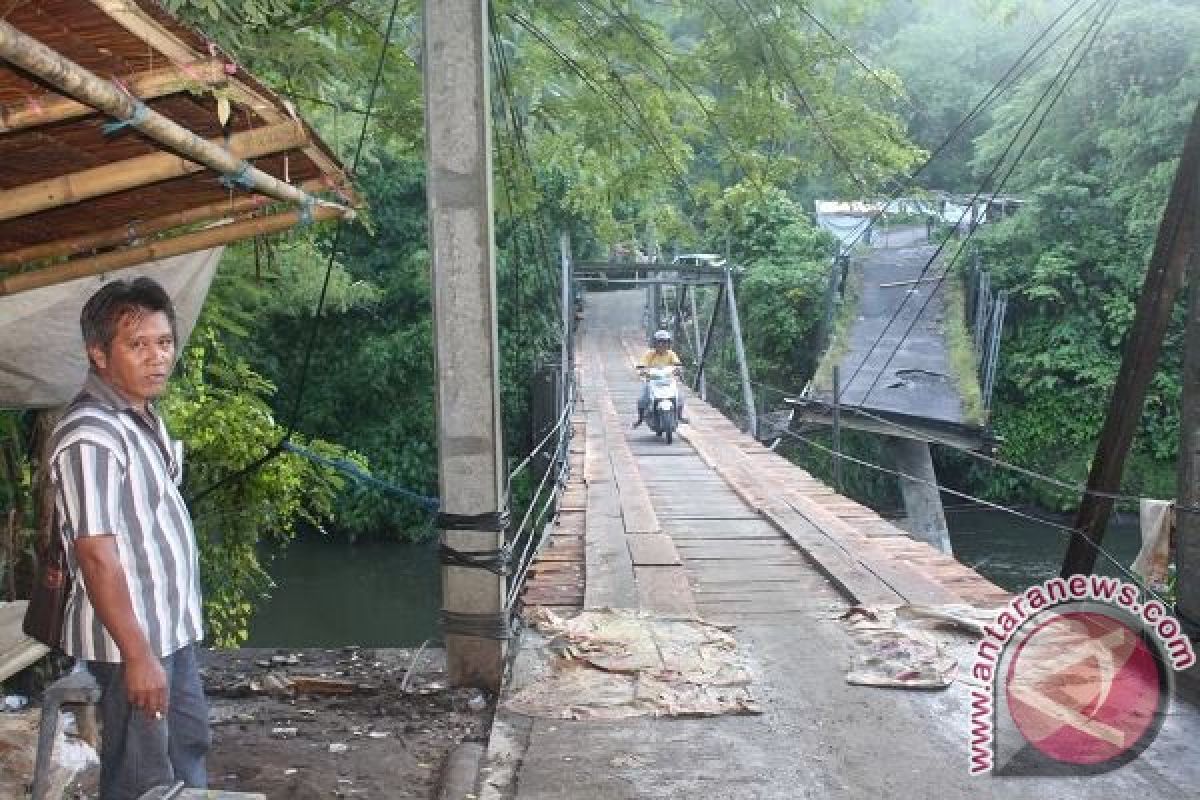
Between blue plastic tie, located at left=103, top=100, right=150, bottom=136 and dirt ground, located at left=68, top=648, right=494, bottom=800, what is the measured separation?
172cm

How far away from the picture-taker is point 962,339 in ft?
50.2

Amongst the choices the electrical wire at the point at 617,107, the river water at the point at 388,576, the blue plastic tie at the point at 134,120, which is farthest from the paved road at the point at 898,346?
the blue plastic tie at the point at 134,120

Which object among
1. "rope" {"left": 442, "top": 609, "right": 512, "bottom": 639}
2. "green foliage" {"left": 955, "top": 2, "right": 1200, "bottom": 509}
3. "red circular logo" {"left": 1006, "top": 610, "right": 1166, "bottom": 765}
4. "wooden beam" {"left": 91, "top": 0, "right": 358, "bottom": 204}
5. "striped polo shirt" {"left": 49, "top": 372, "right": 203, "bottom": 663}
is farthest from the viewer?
"green foliage" {"left": 955, "top": 2, "right": 1200, "bottom": 509}

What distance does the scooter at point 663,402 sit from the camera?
10344 millimetres

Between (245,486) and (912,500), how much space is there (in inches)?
310

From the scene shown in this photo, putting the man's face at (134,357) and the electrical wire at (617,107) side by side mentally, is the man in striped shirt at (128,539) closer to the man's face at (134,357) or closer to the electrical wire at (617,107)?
the man's face at (134,357)

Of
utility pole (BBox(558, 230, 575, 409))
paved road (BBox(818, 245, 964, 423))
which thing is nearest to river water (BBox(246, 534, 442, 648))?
utility pole (BBox(558, 230, 575, 409))

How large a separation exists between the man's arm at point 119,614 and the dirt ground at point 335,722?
938 millimetres

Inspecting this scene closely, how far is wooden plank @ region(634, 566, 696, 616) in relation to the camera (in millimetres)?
4078

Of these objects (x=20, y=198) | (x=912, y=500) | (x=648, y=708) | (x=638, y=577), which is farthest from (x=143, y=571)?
(x=912, y=500)

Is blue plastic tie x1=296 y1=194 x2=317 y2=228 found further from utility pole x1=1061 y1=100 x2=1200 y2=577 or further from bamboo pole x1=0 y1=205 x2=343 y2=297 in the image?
utility pole x1=1061 y1=100 x2=1200 y2=577

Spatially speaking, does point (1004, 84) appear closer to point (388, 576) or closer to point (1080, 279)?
point (1080, 279)

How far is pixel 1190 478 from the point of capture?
3.06 metres

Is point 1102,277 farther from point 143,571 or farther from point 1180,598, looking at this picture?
point 143,571
